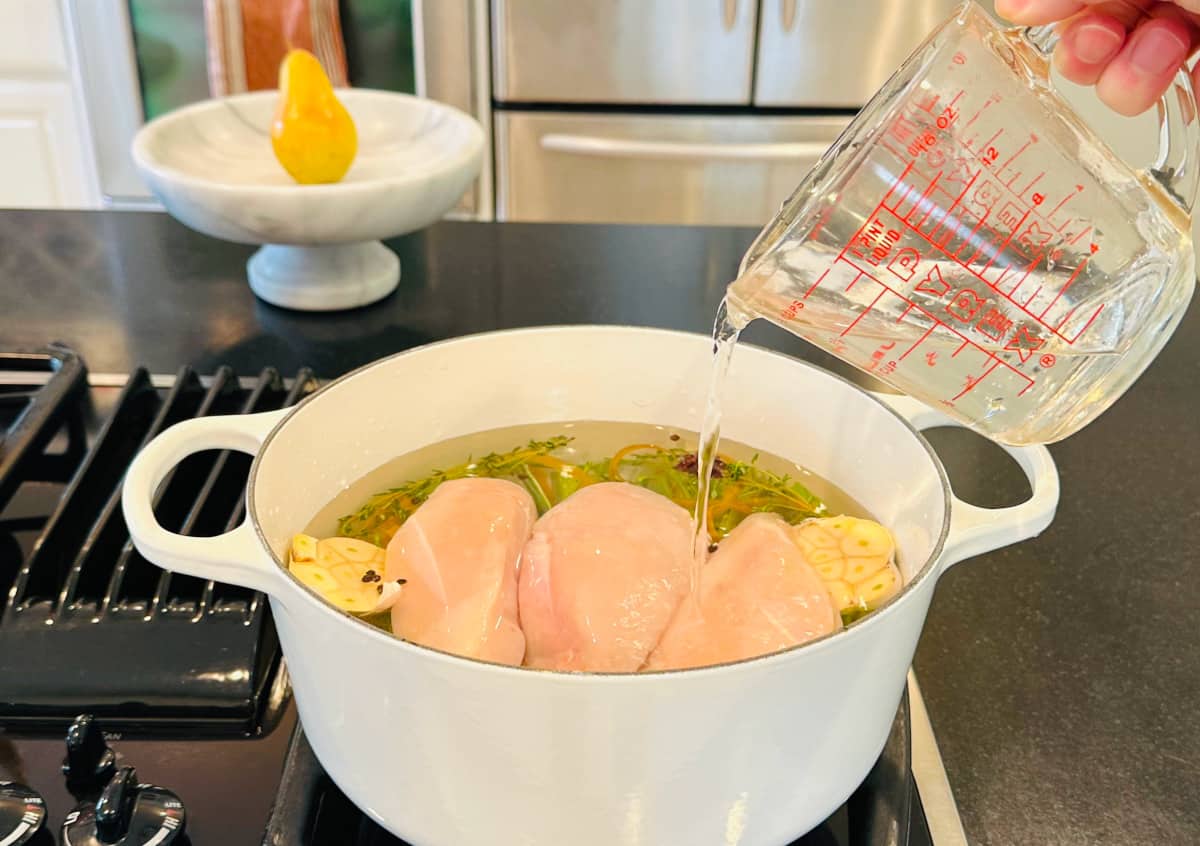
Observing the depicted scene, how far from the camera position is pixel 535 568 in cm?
59

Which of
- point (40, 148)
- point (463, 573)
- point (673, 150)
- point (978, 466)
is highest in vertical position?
point (463, 573)

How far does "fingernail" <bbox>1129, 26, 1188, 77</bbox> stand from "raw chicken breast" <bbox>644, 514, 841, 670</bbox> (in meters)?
0.36

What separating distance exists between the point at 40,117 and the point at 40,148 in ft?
0.25

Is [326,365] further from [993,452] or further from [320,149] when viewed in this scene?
[993,452]

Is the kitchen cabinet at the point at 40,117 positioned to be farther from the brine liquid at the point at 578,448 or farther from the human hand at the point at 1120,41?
the human hand at the point at 1120,41

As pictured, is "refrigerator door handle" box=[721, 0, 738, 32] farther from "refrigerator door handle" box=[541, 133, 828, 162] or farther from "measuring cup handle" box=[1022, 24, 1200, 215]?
"measuring cup handle" box=[1022, 24, 1200, 215]

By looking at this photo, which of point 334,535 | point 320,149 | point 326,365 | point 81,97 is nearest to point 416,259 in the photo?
point 320,149

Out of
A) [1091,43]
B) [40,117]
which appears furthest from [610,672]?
[40,117]

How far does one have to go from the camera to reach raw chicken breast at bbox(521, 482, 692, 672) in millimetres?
556

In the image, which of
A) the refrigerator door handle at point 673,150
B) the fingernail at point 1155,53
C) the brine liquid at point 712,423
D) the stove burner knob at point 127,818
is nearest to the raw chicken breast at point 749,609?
the brine liquid at point 712,423

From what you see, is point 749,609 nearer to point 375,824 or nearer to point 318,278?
point 375,824

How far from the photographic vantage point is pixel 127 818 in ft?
1.67

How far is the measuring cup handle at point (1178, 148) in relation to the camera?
552 millimetres

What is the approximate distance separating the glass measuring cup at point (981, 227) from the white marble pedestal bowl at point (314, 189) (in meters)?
0.66
